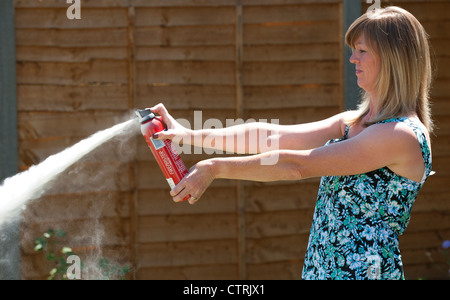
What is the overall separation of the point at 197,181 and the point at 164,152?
336mm

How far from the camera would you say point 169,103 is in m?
4.53

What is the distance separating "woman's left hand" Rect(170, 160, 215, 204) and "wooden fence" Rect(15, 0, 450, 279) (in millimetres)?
2380

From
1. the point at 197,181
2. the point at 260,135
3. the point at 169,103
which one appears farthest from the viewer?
the point at 169,103

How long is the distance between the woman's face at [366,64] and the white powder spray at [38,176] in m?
1.22

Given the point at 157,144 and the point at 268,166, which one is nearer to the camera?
the point at 268,166

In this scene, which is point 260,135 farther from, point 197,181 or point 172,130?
point 197,181

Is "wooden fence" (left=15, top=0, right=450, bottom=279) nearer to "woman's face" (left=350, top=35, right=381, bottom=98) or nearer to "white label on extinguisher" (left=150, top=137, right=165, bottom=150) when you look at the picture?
"white label on extinguisher" (left=150, top=137, right=165, bottom=150)

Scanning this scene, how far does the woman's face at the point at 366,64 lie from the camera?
210cm

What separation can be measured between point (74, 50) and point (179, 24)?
0.82 meters

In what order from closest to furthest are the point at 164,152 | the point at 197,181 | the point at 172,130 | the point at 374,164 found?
the point at 374,164 < the point at 197,181 < the point at 164,152 < the point at 172,130

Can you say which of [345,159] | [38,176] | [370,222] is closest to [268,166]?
[345,159]

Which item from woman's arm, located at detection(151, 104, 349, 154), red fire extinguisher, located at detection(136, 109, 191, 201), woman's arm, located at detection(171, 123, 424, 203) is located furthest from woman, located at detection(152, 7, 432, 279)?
woman's arm, located at detection(151, 104, 349, 154)
